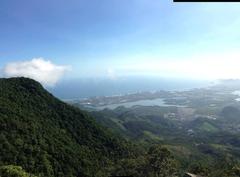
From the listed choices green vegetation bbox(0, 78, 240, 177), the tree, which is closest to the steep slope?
green vegetation bbox(0, 78, 240, 177)

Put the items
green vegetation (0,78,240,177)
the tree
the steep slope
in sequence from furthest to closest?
the steep slope
green vegetation (0,78,240,177)
the tree

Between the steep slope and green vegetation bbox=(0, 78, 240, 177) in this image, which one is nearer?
green vegetation bbox=(0, 78, 240, 177)

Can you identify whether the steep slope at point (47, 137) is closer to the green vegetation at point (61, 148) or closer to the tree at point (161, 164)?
the green vegetation at point (61, 148)

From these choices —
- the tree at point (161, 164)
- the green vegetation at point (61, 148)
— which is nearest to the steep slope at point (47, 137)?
the green vegetation at point (61, 148)

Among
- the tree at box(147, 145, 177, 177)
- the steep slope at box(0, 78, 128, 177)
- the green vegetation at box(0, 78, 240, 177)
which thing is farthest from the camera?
the steep slope at box(0, 78, 128, 177)

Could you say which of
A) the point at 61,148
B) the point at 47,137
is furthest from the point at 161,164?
the point at 47,137

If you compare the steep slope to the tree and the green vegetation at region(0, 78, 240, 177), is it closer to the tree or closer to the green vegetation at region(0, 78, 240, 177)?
the green vegetation at region(0, 78, 240, 177)

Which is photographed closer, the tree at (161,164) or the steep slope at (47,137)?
the tree at (161,164)

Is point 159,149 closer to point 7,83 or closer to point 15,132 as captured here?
point 15,132
